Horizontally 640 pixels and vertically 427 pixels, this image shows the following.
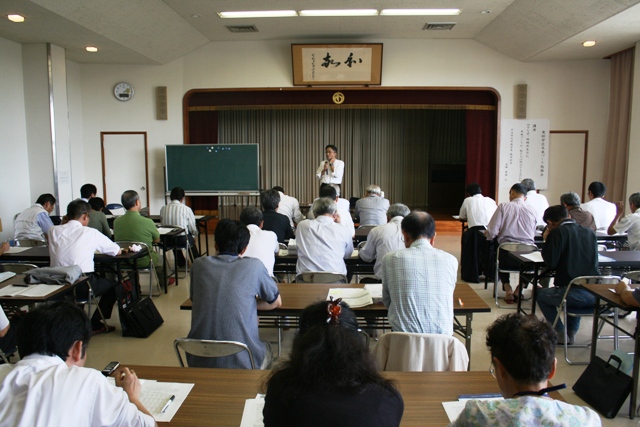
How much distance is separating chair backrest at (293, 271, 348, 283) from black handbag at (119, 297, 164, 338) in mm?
1507

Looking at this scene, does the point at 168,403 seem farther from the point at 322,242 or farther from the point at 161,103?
the point at 161,103

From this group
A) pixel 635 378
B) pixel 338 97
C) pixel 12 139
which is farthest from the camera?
pixel 338 97

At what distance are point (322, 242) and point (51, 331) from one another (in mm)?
2497

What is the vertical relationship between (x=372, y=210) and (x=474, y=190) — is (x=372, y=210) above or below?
below

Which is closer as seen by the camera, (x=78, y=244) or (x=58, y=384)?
(x=58, y=384)

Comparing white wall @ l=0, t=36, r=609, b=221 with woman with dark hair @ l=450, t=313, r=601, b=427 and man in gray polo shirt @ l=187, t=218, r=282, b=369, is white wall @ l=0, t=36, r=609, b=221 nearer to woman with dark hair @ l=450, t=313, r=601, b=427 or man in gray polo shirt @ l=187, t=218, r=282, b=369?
man in gray polo shirt @ l=187, t=218, r=282, b=369

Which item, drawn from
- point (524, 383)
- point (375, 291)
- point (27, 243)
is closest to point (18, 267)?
point (27, 243)

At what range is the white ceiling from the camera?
5.84 meters

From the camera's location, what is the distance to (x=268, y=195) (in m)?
4.81

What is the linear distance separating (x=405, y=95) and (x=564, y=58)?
8.77 feet

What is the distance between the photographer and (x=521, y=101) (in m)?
8.36

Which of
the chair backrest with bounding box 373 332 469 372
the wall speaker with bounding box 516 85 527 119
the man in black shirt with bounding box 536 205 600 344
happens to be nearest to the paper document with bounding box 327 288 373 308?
the chair backrest with bounding box 373 332 469 372

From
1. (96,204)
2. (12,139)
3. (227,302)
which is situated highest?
(12,139)

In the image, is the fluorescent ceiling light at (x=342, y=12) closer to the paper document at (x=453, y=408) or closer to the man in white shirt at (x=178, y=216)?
the man in white shirt at (x=178, y=216)
